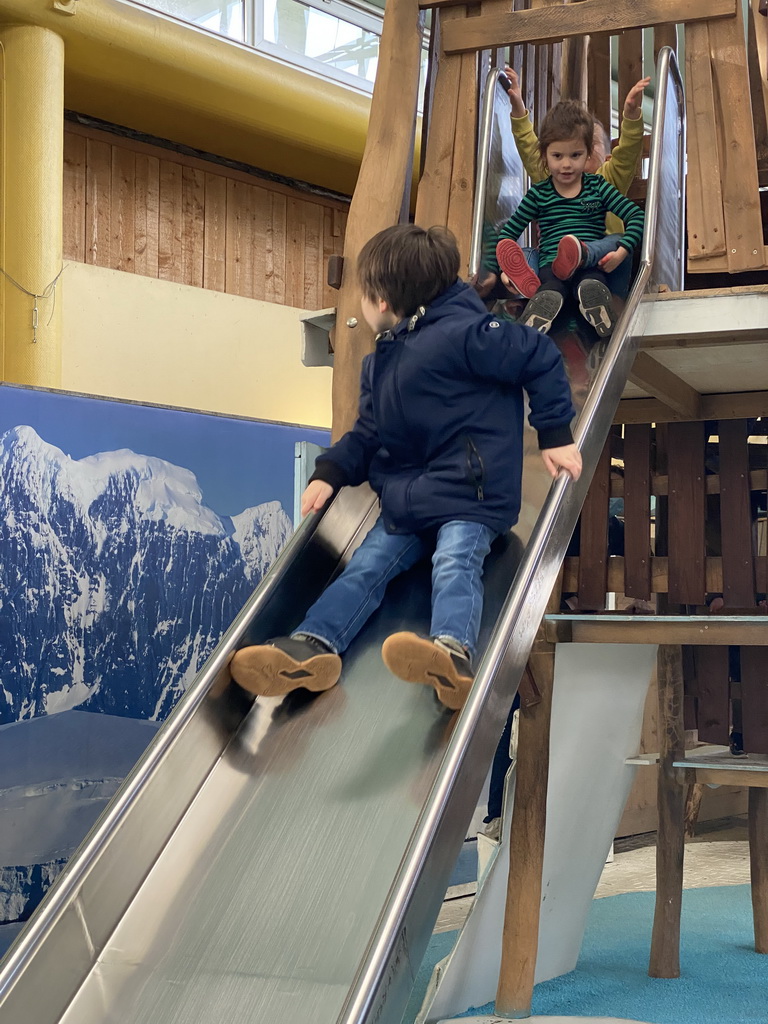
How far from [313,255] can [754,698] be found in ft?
14.7

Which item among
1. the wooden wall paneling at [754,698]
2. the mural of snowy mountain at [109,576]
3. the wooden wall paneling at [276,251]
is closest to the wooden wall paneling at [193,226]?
the wooden wall paneling at [276,251]

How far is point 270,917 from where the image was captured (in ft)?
6.31

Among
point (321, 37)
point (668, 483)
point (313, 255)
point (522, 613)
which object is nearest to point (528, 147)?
point (668, 483)

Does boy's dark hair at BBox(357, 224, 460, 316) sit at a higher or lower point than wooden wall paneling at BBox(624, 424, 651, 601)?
higher

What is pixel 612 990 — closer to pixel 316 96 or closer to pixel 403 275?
pixel 403 275

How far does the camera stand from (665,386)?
13.3 ft

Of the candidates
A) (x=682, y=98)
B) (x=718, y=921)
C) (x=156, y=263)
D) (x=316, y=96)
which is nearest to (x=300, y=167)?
(x=316, y=96)

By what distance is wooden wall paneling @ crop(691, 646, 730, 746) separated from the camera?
4367 mm

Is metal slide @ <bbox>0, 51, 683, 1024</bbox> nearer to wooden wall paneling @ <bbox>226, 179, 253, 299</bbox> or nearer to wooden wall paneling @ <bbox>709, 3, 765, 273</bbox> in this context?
wooden wall paneling @ <bbox>709, 3, 765, 273</bbox>

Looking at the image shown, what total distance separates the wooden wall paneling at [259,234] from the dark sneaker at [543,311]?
3.93 meters

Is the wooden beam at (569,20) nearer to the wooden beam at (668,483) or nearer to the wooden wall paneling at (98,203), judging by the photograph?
the wooden beam at (668,483)

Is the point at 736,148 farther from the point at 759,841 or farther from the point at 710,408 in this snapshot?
the point at 759,841

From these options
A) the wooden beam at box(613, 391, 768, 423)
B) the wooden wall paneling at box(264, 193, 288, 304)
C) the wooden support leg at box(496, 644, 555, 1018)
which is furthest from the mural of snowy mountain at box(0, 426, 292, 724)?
the wooden wall paneling at box(264, 193, 288, 304)

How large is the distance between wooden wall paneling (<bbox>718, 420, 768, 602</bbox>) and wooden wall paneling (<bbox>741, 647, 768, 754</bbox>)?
22cm
